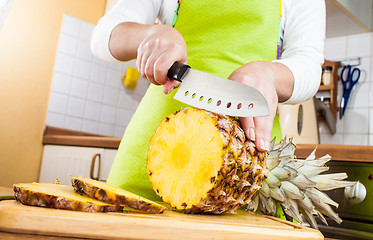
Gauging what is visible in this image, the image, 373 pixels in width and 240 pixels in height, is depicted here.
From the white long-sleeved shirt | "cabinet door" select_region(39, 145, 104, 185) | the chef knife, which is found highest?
the white long-sleeved shirt

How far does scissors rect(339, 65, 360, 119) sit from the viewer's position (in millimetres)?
2354

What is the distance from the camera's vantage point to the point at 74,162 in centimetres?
214

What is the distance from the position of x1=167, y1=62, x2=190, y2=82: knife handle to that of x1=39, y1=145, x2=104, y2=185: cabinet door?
145 cm

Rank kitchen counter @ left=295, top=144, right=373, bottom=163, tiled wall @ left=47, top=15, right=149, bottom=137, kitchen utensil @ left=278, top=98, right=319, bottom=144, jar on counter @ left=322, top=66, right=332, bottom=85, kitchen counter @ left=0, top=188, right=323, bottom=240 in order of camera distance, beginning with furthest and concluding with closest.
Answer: tiled wall @ left=47, top=15, right=149, bottom=137
jar on counter @ left=322, top=66, right=332, bottom=85
kitchen utensil @ left=278, top=98, right=319, bottom=144
kitchen counter @ left=295, top=144, right=373, bottom=163
kitchen counter @ left=0, top=188, right=323, bottom=240

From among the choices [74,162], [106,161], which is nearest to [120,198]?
[106,161]

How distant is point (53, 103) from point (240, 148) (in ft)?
6.78

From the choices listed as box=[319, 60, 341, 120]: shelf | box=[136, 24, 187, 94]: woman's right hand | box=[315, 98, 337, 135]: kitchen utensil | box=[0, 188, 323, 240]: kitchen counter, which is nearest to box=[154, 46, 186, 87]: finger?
box=[136, 24, 187, 94]: woman's right hand

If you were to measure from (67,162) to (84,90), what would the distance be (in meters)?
0.64

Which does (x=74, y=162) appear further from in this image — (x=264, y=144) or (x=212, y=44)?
(x=264, y=144)

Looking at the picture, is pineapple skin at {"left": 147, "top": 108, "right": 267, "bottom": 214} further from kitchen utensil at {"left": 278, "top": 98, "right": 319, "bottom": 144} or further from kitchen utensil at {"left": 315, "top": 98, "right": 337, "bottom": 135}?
kitchen utensil at {"left": 315, "top": 98, "right": 337, "bottom": 135}

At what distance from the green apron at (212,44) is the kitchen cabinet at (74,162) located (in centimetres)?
112

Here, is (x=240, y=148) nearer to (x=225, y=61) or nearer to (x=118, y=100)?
(x=225, y=61)

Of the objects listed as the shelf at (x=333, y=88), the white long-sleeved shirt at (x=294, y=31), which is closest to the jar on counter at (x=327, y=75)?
the shelf at (x=333, y=88)

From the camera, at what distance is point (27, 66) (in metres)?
2.35
